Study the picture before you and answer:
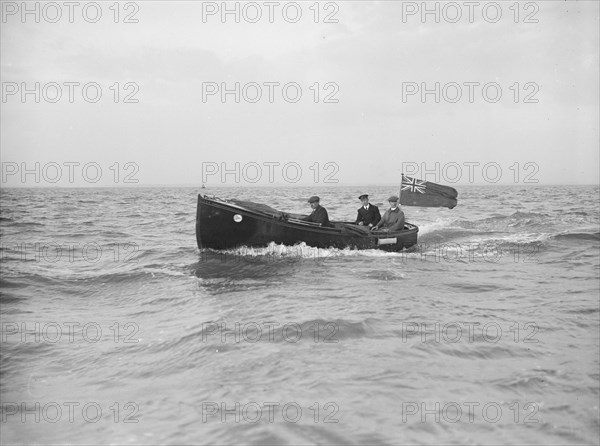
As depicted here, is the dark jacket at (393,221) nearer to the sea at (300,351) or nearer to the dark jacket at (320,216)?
the sea at (300,351)

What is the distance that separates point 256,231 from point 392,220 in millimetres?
4613

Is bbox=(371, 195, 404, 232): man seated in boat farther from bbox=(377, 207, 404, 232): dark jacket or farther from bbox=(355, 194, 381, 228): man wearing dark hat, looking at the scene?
bbox=(355, 194, 381, 228): man wearing dark hat

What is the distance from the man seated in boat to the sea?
1726 mm

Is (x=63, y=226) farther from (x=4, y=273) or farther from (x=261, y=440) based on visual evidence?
(x=261, y=440)

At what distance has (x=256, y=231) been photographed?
15.2 m

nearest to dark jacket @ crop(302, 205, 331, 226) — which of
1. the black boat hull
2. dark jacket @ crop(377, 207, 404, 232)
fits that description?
the black boat hull

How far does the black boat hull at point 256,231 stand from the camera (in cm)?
1501

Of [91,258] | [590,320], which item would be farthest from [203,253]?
[590,320]

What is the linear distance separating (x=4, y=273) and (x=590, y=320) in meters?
14.3

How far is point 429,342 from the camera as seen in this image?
7.54 m

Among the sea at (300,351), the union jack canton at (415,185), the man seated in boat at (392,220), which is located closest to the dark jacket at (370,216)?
the man seated in boat at (392,220)

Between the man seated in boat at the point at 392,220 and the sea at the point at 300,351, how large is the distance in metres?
1.73

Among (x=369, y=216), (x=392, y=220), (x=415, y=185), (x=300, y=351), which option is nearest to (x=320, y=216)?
(x=392, y=220)

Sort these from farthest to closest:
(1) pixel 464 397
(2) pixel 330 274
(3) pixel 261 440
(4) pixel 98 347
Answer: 1. (2) pixel 330 274
2. (4) pixel 98 347
3. (1) pixel 464 397
4. (3) pixel 261 440
